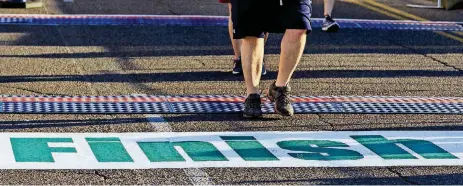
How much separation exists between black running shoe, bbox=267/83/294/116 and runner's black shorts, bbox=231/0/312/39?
1.40ft

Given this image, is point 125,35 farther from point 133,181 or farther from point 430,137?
point 133,181

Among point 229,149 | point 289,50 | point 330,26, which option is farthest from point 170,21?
point 229,149

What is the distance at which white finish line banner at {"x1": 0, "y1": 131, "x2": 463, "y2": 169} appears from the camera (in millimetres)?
7383

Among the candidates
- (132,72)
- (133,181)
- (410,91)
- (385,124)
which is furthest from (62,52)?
(133,181)

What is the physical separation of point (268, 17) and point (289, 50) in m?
0.29

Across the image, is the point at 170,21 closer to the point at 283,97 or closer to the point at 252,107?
the point at 283,97

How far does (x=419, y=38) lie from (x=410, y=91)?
11.7ft

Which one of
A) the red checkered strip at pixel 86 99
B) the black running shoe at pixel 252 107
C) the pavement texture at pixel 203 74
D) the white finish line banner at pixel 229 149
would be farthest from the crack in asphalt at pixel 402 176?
the red checkered strip at pixel 86 99

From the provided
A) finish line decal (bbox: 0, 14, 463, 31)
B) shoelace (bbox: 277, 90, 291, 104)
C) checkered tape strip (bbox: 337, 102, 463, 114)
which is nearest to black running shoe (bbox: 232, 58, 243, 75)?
checkered tape strip (bbox: 337, 102, 463, 114)

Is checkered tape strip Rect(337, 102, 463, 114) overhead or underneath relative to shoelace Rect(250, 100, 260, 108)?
underneath

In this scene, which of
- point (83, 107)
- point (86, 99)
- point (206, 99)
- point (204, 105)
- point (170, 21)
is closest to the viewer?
point (83, 107)

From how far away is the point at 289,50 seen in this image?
898 cm

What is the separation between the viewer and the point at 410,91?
10289mm

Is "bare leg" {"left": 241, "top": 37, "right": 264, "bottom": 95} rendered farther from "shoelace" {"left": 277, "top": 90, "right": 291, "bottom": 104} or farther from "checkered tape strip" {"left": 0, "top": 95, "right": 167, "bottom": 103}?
"checkered tape strip" {"left": 0, "top": 95, "right": 167, "bottom": 103}
